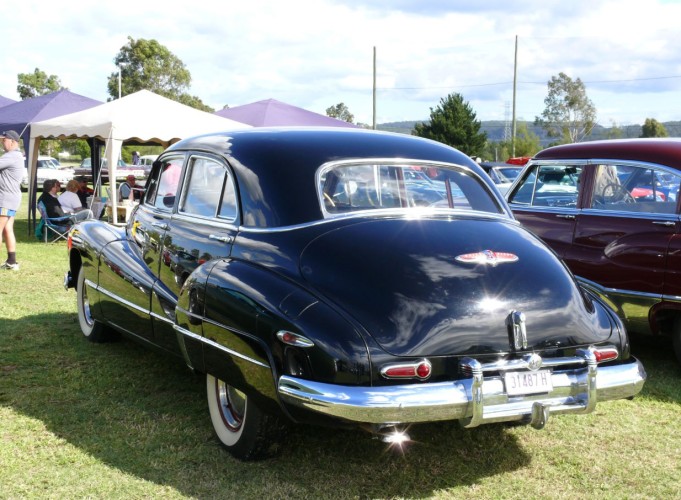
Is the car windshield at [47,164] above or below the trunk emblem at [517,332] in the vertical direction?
above

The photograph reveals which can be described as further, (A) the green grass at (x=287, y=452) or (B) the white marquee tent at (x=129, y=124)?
(B) the white marquee tent at (x=129, y=124)

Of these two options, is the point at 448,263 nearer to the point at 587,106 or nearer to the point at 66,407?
the point at 66,407

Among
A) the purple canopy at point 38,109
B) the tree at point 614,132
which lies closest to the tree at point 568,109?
the tree at point 614,132

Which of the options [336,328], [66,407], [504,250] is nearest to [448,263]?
[504,250]

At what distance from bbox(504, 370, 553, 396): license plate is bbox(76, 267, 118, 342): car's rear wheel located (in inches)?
156

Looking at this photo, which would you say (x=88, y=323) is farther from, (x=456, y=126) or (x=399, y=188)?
(x=456, y=126)

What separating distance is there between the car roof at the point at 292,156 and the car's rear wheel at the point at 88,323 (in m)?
2.29

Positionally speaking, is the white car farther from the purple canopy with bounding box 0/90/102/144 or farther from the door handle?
the door handle

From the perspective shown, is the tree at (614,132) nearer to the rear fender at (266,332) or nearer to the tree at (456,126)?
the tree at (456,126)

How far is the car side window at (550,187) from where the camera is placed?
666cm

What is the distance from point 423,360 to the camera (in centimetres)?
328

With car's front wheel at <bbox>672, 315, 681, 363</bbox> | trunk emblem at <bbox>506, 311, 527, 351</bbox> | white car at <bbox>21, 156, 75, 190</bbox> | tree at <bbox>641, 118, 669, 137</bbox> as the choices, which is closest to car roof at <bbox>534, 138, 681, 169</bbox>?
car's front wheel at <bbox>672, 315, 681, 363</bbox>

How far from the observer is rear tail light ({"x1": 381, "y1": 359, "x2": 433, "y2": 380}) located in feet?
10.6

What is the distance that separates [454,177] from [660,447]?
1.95 meters
